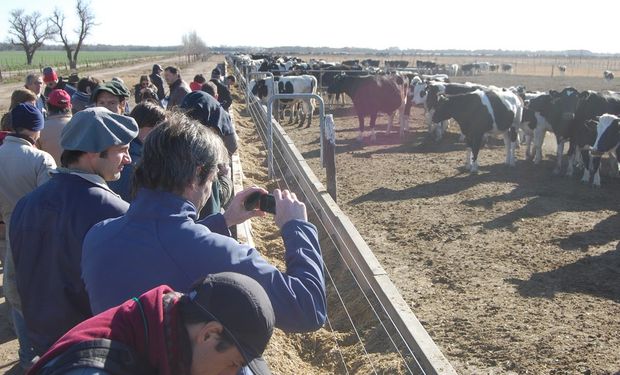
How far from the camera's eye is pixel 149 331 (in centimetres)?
132

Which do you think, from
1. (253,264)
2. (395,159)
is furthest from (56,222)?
(395,159)

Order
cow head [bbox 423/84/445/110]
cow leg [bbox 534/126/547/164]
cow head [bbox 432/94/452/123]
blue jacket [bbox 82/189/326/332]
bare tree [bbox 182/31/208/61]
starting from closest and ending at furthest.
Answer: blue jacket [bbox 82/189/326/332], cow leg [bbox 534/126/547/164], cow head [bbox 432/94/452/123], cow head [bbox 423/84/445/110], bare tree [bbox 182/31/208/61]

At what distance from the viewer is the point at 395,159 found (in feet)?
44.7

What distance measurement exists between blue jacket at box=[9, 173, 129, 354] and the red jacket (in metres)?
1.38

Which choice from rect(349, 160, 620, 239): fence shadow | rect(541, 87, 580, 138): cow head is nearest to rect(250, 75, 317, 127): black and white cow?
rect(541, 87, 580, 138): cow head

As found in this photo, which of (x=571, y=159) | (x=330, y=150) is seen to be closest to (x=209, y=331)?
(x=330, y=150)

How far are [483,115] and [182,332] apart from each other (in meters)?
12.8

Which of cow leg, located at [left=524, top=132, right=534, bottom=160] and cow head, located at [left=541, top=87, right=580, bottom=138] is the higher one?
cow head, located at [left=541, top=87, right=580, bottom=138]

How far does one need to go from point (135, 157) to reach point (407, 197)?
6.65 meters

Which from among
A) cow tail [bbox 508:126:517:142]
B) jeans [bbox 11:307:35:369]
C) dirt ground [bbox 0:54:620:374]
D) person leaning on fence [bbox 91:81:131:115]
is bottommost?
dirt ground [bbox 0:54:620:374]

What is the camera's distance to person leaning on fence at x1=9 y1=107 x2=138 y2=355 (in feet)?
8.64

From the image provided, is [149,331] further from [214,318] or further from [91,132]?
[91,132]

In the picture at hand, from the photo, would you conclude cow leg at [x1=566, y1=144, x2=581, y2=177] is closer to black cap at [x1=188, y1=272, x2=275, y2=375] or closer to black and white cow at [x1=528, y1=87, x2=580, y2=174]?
black and white cow at [x1=528, y1=87, x2=580, y2=174]

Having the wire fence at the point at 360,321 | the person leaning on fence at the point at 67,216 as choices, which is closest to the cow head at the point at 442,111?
the wire fence at the point at 360,321
